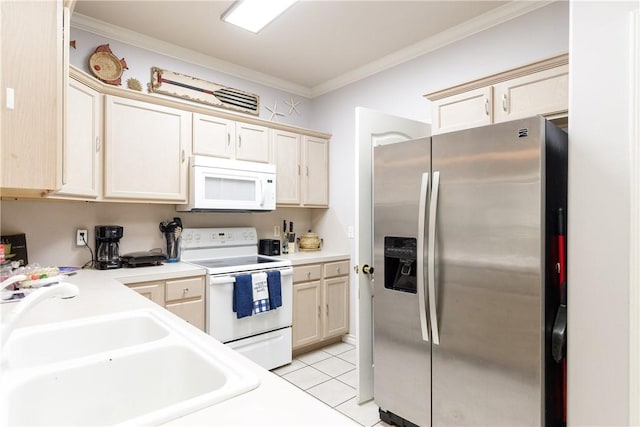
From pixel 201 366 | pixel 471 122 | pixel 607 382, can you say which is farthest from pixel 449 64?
pixel 201 366

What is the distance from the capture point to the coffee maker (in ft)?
8.30

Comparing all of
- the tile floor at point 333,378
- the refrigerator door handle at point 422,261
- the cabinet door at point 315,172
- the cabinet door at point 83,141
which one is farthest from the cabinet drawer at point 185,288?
the refrigerator door handle at point 422,261

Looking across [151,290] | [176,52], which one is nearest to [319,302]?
[151,290]

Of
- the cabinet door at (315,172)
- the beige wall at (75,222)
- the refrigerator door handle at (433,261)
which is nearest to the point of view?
the refrigerator door handle at (433,261)

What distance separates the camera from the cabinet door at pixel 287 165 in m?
3.37

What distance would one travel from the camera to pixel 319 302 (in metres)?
3.28

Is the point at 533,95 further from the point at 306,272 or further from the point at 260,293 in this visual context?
the point at 260,293

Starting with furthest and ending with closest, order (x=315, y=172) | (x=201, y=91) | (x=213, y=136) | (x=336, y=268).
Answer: (x=315, y=172)
(x=336, y=268)
(x=201, y=91)
(x=213, y=136)

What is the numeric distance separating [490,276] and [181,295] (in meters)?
1.96

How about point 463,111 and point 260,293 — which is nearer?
point 463,111

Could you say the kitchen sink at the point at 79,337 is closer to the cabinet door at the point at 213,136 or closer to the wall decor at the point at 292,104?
the cabinet door at the point at 213,136

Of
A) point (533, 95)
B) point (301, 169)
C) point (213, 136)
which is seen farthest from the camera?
point (301, 169)

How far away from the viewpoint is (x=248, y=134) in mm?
3158

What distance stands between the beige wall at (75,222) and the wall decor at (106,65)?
945 mm
